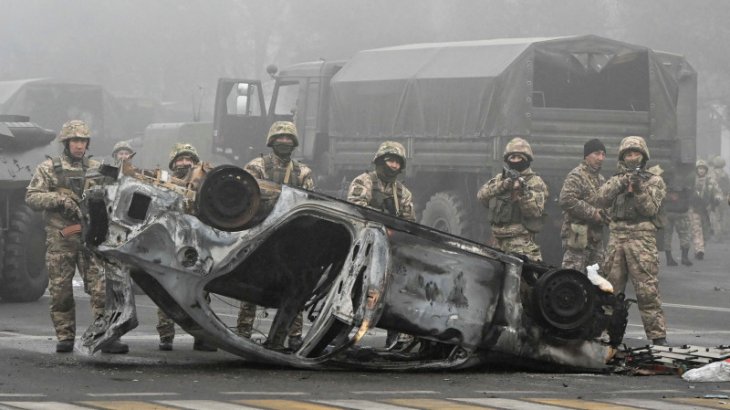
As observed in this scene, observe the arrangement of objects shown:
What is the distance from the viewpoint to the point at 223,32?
65625 millimetres

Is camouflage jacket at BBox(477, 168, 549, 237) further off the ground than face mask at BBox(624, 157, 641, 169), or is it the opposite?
face mask at BBox(624, 157, 641, 169)

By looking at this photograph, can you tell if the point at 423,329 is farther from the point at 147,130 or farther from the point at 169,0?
the point at 169,0

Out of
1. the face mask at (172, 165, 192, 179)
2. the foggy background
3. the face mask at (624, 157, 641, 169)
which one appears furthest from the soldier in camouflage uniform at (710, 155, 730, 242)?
the face mask at (172, 165, 192, 179)

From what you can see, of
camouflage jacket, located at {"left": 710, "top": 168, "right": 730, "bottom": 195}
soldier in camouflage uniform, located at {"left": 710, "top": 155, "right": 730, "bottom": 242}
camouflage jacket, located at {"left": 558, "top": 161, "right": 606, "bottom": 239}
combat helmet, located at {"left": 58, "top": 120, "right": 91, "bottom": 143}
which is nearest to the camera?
combat helmet, located at {"left": 58, "top": 120, "right": 91, "bottom": 143}

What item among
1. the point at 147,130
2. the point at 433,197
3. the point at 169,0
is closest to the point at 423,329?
the point at 433,197

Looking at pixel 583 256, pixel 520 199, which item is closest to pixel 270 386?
pixel 520 199

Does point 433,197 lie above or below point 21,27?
below

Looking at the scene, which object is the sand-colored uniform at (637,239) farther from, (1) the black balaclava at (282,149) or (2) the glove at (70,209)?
(2) the glove at (70,209)

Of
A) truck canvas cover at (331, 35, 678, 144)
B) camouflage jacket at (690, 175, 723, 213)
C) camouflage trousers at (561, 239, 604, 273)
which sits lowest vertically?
camouflage trousers at (561, 239, 604, 273)

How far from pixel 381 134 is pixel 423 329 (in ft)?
48.2

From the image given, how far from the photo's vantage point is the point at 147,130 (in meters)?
34.2

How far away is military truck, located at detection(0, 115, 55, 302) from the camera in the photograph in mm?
17391

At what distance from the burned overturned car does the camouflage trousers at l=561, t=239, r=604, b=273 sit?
4.27 metres

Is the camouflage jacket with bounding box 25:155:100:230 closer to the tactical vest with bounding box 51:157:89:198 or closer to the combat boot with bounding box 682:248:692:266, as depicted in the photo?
the tactical vest with bounding box 51:157:89:198
